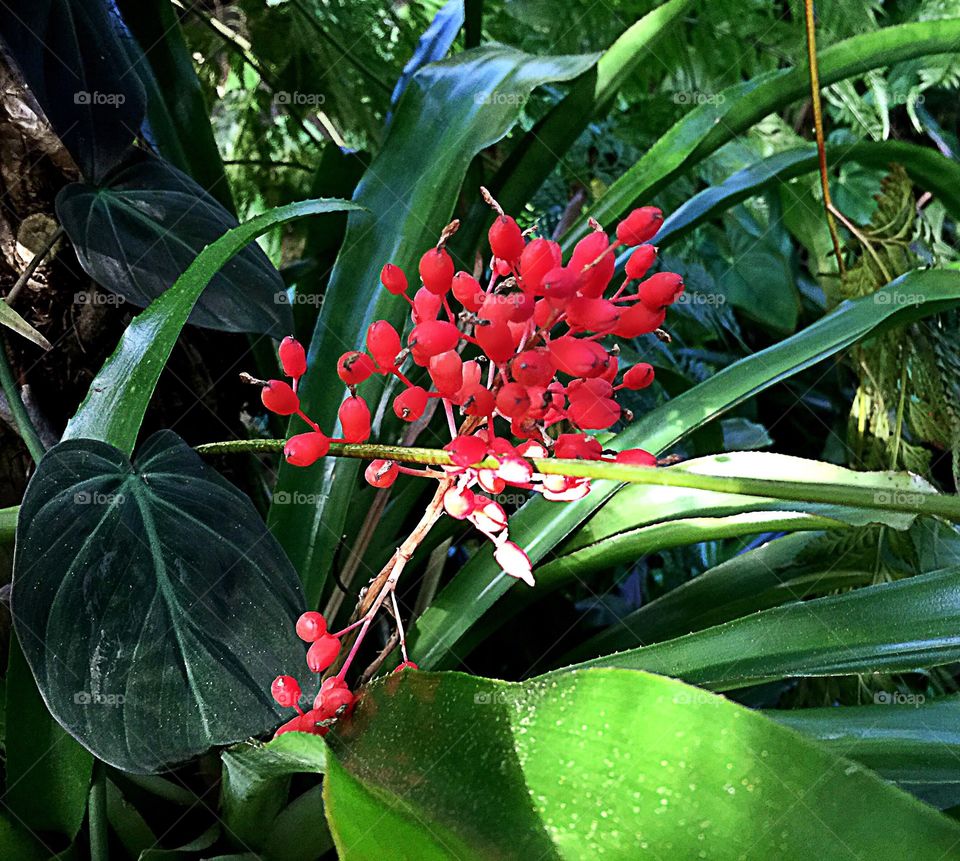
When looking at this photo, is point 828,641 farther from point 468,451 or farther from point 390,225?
point 390,225

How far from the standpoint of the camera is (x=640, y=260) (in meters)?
0.38

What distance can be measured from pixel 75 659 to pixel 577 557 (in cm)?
31

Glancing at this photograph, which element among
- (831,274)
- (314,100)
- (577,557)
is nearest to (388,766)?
(577,557)

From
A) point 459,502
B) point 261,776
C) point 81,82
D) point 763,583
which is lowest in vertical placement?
point 763,583

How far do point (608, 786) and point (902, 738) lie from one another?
0.68 ft

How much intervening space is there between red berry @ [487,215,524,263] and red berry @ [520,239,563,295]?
0.05 feet

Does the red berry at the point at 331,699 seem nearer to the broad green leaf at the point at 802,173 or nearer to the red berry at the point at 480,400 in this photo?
the red berry at the point at 480,400

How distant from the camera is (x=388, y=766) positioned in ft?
1.00

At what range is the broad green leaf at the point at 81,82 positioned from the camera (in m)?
0.54

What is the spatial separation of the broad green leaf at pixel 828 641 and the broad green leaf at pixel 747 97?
0.34 metres
